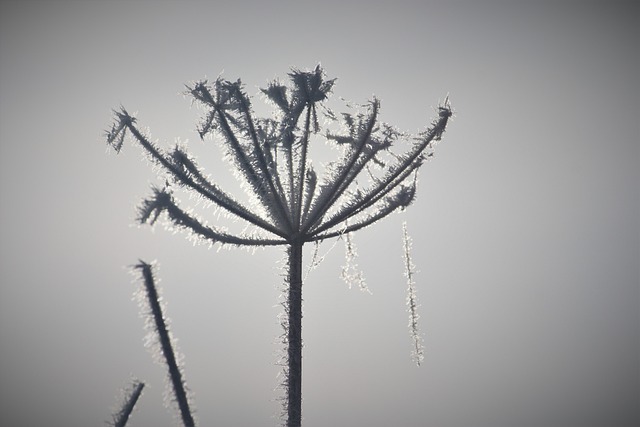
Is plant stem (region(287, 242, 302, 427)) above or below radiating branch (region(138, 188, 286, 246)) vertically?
below

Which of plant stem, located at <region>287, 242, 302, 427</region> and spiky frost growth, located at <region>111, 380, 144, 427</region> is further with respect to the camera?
plant stem, located at <region>287, 242, 302, 427</region>

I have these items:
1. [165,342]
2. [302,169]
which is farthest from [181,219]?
[165,342]

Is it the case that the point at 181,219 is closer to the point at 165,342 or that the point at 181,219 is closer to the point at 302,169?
the point at 302,169

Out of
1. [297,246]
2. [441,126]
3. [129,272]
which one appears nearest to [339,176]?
[297,246]

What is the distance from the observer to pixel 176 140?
17.7 feet

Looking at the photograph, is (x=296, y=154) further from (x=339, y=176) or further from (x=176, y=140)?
(x=176, y=140)

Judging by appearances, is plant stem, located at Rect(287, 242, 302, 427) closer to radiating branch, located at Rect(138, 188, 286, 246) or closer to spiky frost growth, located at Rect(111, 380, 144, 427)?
radiating branch, located at Rect(138, 188, 286, 246)

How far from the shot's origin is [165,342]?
98.0 inches

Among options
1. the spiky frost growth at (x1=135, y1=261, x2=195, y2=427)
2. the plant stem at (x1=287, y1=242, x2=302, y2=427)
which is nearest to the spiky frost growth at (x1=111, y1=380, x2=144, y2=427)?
the spiky frost growth at (x1=135, y1=261, x2=195, y2=427)

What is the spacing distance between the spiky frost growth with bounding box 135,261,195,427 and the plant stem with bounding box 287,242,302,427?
7.47ft

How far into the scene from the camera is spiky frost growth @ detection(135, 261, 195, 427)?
7.77 feet

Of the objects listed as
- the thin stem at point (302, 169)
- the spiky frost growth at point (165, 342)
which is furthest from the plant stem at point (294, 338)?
the spiky frost growth at point (165, 342)

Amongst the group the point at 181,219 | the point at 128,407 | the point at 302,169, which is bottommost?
the point at 128,407

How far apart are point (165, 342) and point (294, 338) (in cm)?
276
